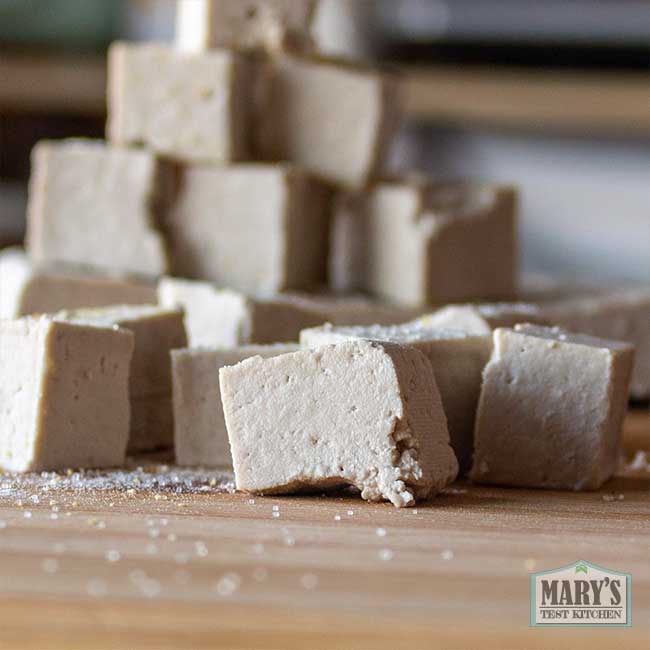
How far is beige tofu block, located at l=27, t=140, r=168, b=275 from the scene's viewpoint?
2377 mm

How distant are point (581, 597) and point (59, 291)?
1.24 metres

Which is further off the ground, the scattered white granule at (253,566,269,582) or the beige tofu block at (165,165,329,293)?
the beige tofu block at (165,165,329,293)

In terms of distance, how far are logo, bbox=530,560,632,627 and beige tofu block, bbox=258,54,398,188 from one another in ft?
4.09

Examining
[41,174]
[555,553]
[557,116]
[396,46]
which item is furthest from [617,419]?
[396,46]

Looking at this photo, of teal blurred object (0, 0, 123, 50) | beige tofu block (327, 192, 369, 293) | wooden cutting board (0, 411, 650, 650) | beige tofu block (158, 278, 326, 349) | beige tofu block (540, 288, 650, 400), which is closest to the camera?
wooden cutting board (0, 411, 650, 650)

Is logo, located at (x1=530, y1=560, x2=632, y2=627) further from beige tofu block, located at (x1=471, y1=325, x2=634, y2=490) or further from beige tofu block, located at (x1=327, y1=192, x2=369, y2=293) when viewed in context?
beige tofu block, located at (x1=327, y1=192, x2=369, y2=293)

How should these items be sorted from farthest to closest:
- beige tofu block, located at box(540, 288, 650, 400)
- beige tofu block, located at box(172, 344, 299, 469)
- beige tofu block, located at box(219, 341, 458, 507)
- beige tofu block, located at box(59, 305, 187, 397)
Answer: beige tofu block, located at box(540, 288, 650, 400) < beige tofu block, located at box(59, 305, 187, 397) < beige tofu block, located at box(172, 344, 299, 469) < beige tofu block, located at box(219, 341, 458, 507)

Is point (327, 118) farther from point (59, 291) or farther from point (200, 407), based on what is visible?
point (200, 407)

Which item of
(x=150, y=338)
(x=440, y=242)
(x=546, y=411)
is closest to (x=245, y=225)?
(x=440, y=242)

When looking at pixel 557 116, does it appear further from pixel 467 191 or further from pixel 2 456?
pixel 2 456

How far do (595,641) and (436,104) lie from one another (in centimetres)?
319

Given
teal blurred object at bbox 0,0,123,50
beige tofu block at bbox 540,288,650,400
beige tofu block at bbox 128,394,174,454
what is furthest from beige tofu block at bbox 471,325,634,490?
teal blurred object at bbox 0,0,123,50

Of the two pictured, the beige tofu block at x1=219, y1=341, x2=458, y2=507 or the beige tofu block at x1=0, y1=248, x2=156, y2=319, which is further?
the beige tofu block at x1=0, y1=248, x2=156, y2=319

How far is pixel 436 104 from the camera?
4.16 metres
